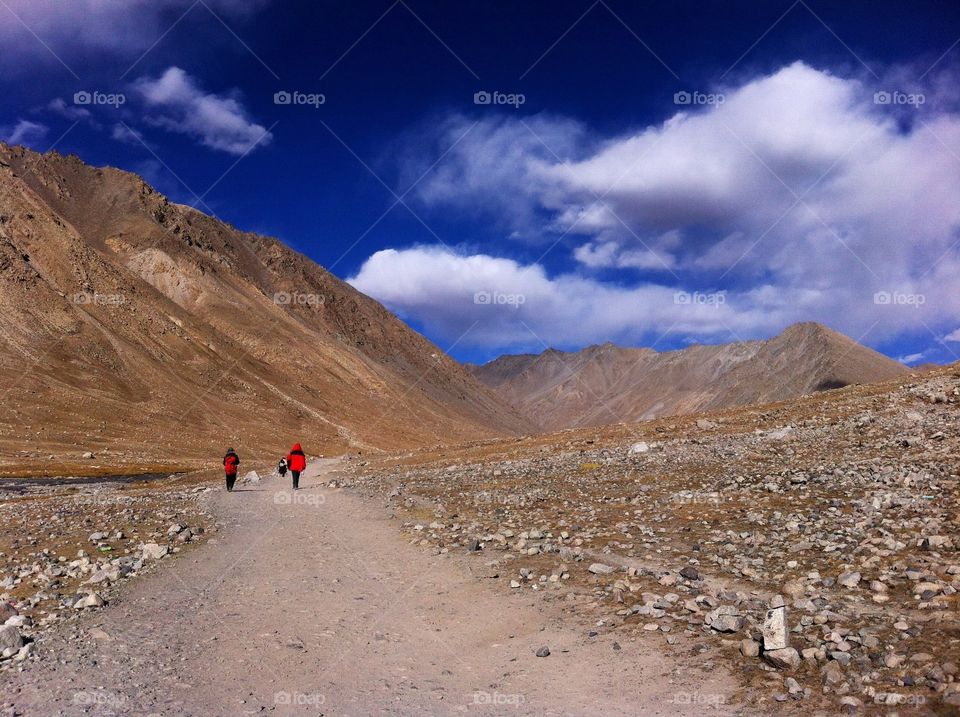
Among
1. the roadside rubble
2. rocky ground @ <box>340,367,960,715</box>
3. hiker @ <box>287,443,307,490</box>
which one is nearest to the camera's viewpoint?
rocky ground @ <box>340,367,960,715</box>

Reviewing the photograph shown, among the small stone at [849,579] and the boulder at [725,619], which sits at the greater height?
the small stone at [849,579]

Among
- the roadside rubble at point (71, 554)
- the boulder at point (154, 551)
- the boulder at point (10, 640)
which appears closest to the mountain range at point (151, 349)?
the roadside rubble at point (71, 554)

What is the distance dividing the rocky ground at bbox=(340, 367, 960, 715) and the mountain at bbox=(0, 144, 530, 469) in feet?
177

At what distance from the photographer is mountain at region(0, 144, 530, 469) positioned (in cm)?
7569

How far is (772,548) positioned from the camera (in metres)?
11.4

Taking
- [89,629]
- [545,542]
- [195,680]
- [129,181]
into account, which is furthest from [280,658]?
[129,181]

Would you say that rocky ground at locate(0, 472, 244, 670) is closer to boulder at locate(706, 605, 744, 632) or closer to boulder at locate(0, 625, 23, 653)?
boulder at locate(0, 625, 23, 653)

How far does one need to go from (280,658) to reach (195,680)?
110cm

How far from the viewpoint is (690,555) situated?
1190 centimetres

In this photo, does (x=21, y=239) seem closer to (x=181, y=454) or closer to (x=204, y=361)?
(x=204, y=361)

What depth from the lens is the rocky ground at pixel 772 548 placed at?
6.93 metres

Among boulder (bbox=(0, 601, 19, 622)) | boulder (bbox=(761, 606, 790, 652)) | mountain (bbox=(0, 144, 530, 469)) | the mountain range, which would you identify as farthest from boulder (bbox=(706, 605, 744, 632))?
mountain (bbox=(0, 144, 530, 469))

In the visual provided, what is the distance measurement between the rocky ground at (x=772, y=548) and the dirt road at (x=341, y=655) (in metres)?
0.82

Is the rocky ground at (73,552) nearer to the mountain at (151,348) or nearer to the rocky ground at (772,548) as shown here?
the rocky ground at (772,548)
